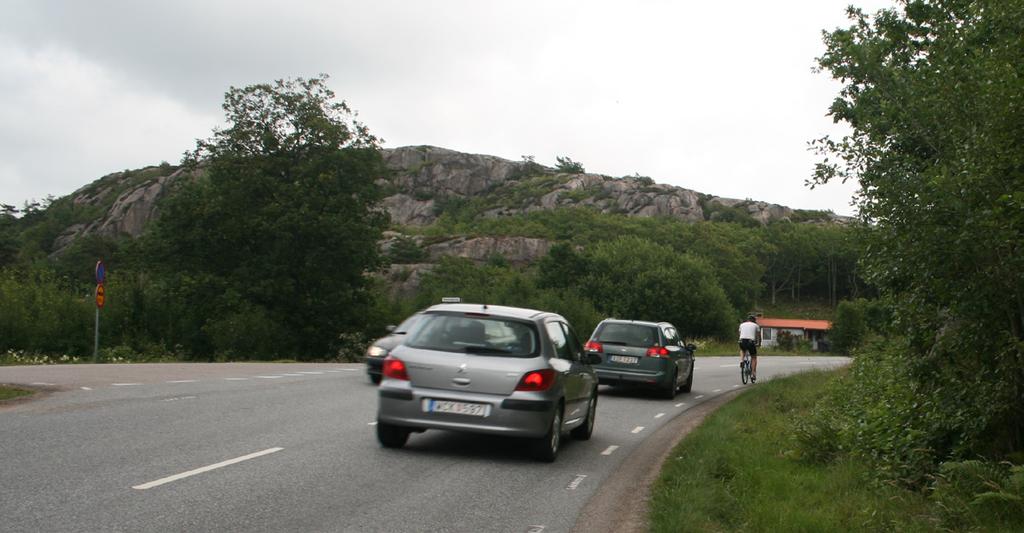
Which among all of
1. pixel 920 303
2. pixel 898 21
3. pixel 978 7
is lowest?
pixel 920 303

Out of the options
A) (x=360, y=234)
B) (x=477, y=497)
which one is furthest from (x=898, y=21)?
(x=360, y=234)

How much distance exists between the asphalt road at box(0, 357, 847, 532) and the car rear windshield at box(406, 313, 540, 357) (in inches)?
46.3

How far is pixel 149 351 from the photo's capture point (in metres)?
36.8

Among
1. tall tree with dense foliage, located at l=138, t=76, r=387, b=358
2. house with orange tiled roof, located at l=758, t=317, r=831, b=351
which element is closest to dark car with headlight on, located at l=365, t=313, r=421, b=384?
tall tree with dense foliage, located at l=138, t=76, r=387, b=358

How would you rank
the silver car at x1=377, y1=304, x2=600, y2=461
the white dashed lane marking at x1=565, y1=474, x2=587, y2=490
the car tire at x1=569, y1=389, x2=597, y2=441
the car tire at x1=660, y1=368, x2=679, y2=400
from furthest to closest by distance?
the car tire at x1=660, y1=368, x2=679, y2=400 → the car tire at x1=569, y1=389, x2=597, y2=441 → the silver car at x1=377, y1=304, x2=600, y2=461 → the white dashed lane marking at x1=565, y1=474, x2=587, y2=490

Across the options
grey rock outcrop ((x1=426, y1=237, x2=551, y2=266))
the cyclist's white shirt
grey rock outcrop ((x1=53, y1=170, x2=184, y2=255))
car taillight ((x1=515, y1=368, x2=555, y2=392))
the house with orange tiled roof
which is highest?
grey rock outcrop ((x1=53, y1=170, x2=184, y2=255))

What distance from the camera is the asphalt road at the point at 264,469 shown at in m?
6.43

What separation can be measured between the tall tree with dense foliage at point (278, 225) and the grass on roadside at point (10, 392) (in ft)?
81.8

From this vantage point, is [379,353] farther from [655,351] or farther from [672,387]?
[672,387]

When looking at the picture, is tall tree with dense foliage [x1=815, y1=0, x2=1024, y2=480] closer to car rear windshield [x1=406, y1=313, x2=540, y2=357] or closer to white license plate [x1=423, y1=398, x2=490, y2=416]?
car rear windshield [x1=406, y1=313, x2=540, y2=357]

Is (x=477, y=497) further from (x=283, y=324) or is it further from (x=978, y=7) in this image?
(x=283, y=324)

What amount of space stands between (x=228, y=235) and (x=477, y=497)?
36.6 metres

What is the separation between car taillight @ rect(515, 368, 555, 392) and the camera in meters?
9.64

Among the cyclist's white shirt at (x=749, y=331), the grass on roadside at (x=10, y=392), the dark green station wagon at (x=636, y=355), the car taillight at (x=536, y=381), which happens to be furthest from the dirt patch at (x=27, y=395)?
the cyclist's white shirt at (x=749, y=331)
